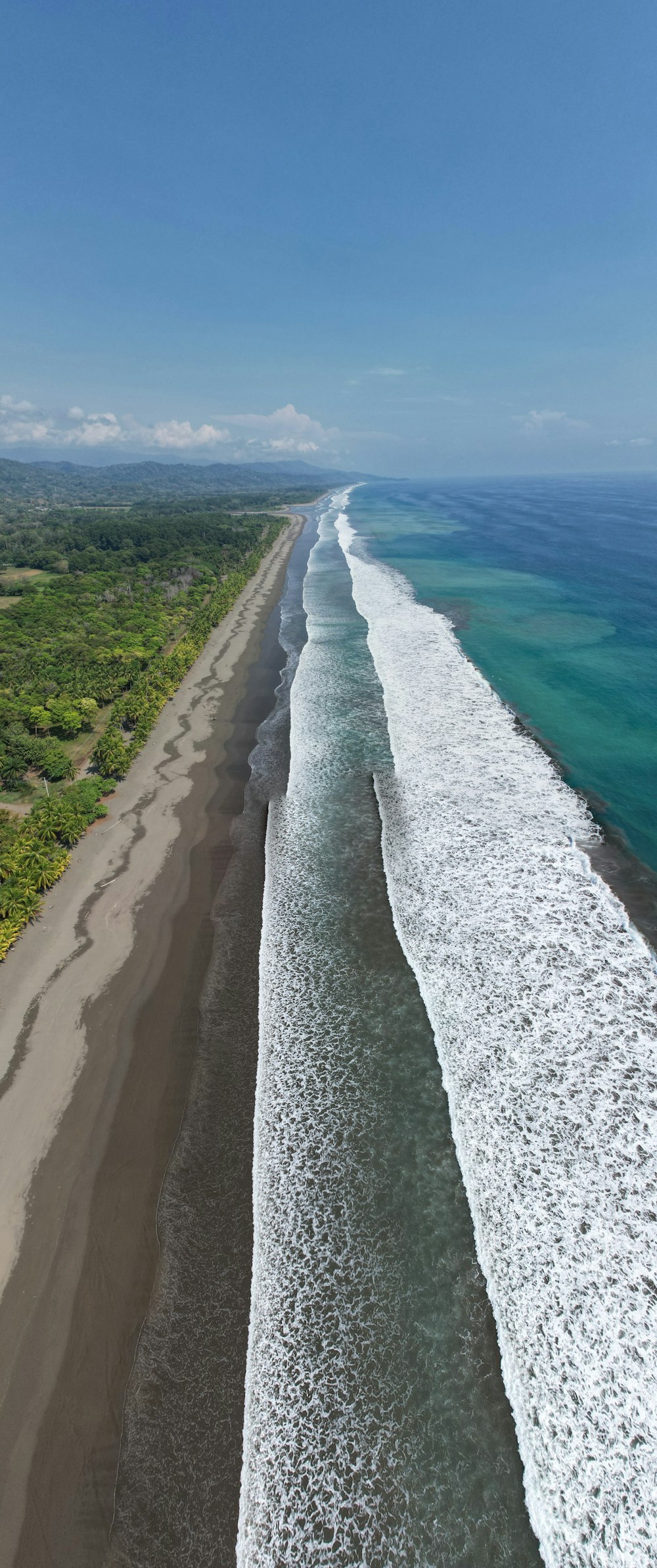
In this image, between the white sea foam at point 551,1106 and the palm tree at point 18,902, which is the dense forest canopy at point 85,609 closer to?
the palm tree at point 18,902

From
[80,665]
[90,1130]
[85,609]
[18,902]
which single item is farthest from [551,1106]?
[85,609]

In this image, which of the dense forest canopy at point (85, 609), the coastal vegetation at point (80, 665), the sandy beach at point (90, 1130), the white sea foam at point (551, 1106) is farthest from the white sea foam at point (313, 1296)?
the dense forest canopy at point (85, 609)

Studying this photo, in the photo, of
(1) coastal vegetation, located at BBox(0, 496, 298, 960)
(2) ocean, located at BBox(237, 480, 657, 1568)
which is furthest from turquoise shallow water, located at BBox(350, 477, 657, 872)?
(1) coastal vegetation, located at BBox(0, 496, 298, 960)

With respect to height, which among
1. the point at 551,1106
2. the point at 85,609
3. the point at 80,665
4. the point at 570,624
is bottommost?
the point at 551,1106

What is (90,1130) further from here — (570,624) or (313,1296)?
(570,624)

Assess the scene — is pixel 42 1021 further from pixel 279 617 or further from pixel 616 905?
pixel 279 617

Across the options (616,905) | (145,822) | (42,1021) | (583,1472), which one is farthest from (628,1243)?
(145,822)
